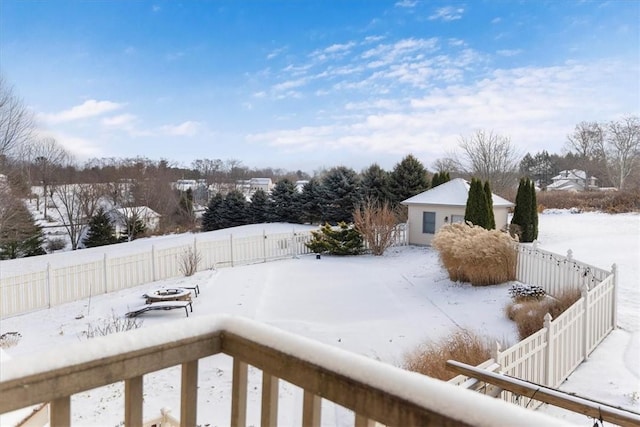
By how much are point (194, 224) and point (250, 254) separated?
1576 cm

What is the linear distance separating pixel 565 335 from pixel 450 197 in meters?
11.0

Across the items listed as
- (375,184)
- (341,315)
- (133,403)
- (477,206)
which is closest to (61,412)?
(133,403)

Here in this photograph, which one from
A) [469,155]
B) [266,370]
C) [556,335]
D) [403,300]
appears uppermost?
[469,155]

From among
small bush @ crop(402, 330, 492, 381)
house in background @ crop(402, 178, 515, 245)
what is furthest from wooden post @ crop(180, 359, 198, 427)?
house in background @ crop(402, 178, 515, 245)

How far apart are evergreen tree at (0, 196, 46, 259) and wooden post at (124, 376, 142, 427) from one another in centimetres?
1777

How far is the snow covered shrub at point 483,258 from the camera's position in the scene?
9242 mm

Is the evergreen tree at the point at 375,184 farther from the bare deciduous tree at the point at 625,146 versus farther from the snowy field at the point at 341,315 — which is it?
the bare deciduous tree at the point at 625,146

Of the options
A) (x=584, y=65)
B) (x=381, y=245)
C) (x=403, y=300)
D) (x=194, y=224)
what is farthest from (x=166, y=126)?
(x=584, y=65)

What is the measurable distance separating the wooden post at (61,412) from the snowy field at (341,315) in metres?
0.10

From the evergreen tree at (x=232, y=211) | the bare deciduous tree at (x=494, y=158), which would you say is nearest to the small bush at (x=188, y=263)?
the evergreen tree at (x=232, y=211)

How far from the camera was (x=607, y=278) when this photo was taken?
6.20 m

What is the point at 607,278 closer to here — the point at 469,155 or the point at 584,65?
the point at 584,65

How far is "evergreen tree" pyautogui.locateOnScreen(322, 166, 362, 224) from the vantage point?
21.9 m

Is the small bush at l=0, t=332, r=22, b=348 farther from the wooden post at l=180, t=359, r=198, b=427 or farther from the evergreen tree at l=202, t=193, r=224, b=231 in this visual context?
the evergreen tree at l=202, t=193, r=224, b=231
